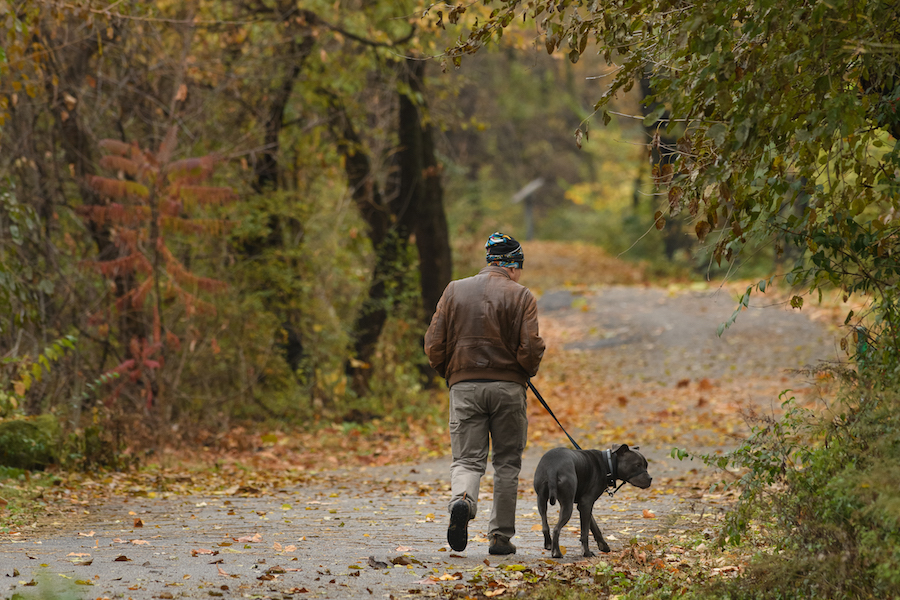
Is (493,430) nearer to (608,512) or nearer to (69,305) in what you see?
(608,512)

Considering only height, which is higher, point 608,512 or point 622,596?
point 622,596

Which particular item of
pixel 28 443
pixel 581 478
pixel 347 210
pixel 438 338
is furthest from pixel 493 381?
pixel 347 210

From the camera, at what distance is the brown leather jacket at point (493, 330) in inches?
253

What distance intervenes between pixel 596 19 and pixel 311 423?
10704mm

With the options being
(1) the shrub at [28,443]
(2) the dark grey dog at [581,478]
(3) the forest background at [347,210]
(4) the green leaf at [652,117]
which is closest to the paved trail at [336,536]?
(2) the dark grey dog at [581,478]

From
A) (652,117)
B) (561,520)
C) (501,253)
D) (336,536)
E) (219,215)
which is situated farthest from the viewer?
(219,215)

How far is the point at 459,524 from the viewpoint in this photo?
6098 mm

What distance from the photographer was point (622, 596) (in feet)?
16.6

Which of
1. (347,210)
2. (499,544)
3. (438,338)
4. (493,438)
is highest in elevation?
(347,210)

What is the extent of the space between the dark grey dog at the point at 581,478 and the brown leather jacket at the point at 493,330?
25.7 inches

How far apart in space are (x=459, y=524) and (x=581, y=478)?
0.87 meters

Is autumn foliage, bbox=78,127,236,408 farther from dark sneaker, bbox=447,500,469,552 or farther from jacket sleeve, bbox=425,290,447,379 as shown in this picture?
dark sneaker, bbox=447,500,469,552

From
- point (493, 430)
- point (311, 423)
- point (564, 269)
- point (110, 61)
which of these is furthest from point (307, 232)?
point (564, 269)

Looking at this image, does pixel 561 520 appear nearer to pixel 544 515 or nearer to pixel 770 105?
pixel 544 515
